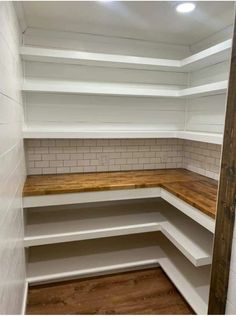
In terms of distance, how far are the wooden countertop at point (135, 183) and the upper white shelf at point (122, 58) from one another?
1.15m

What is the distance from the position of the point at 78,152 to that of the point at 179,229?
1.31 meters

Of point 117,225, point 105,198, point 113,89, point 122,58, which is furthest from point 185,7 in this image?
point 117,225

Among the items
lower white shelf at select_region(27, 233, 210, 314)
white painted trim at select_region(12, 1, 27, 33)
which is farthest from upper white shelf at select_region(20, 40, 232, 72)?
lower white shelf at select_region(27, 233, 210, 314)

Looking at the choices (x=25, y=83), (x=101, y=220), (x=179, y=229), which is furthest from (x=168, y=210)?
(x=25, y=83)

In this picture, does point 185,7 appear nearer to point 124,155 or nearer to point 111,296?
point 124,155

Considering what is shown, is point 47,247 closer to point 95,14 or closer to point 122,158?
point 122,158

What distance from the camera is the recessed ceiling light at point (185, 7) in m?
1.64

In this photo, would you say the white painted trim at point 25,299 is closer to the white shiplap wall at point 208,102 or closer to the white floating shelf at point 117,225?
the white floating shelf at point 117,225

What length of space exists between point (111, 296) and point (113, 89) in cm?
192

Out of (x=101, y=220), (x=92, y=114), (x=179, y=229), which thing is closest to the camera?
(x=179, y=229)

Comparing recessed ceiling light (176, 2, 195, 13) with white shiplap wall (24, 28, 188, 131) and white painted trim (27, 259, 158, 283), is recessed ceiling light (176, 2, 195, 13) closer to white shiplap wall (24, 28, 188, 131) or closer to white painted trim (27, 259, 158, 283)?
white shiplap wall (24, 28, 188, 131)

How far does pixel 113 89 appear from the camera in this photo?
218 centimetres

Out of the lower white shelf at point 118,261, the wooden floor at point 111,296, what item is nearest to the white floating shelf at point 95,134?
the lower white shelf at point 118,261

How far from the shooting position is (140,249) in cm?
249
